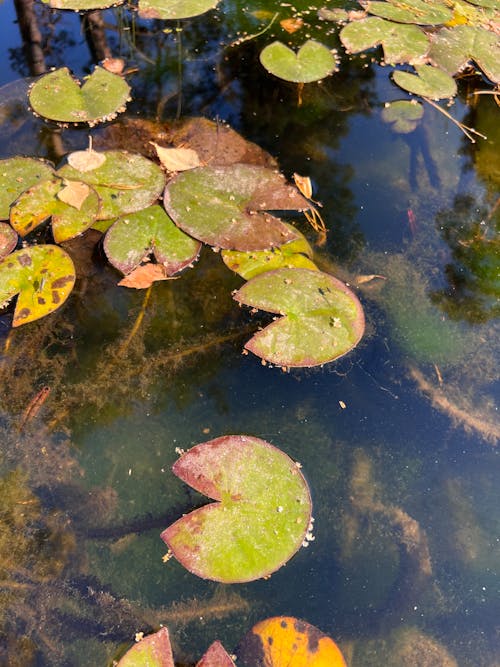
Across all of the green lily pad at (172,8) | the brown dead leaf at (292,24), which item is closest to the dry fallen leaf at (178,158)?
the green lily pad at (172,8)

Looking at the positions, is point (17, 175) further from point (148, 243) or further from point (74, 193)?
point (148, 243)

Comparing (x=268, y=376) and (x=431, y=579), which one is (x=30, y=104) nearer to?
(x=268, y=376)

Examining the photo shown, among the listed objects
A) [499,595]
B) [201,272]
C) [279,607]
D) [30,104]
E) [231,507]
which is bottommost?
[499,595]

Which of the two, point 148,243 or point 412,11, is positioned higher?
point 412,11

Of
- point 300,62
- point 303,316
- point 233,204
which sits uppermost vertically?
point 300,62

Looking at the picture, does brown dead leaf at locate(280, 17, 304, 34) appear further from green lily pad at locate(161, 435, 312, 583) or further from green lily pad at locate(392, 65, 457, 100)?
green lily pad at locate(161, 435, 312, 583)

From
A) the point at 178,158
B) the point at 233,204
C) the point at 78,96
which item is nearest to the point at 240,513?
the point at 233,204

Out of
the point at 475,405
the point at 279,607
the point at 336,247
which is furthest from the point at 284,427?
the point at 336,247
